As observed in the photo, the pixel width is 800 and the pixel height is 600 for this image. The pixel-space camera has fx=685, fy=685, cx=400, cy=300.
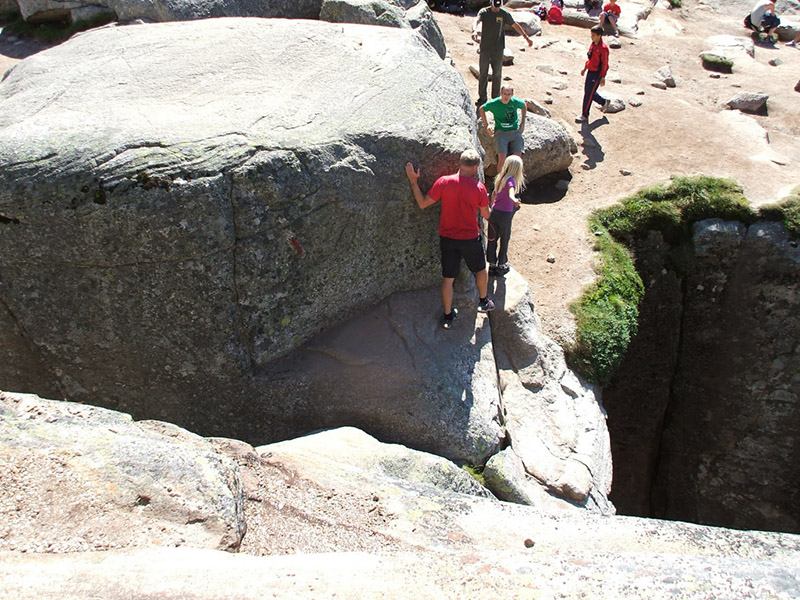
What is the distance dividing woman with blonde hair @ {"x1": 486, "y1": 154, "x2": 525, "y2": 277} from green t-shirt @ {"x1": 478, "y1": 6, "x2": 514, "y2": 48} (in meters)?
4.95

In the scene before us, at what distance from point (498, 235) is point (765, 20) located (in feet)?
54.5

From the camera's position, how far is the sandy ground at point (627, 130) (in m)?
11.1

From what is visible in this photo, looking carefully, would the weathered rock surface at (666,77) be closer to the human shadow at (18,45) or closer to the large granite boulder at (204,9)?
the large granite boulder at (204,9)

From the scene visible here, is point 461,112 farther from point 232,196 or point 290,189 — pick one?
point 232,196

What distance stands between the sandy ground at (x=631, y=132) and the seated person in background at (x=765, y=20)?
0.76m

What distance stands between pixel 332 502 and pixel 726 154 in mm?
11033

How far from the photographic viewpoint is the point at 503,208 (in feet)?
27.6

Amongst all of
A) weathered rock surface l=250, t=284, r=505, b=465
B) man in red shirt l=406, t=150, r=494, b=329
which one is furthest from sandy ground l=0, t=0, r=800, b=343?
weathered rock surface l=250, t=284, r=505, b=465

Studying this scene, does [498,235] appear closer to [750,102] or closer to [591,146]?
[591,146]

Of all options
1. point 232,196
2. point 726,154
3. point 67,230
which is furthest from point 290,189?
point 726,154

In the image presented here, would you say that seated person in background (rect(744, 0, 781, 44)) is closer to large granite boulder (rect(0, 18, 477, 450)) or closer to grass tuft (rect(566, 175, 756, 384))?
grass tuft (rect(566, 175, 756, 384))

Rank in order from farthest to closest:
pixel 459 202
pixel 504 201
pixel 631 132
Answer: pixel 631 132 → pixel 504 201 → pixel 459 202

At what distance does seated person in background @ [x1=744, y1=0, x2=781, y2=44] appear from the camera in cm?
2011

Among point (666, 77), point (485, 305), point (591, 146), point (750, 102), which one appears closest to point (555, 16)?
point (666, 77)
